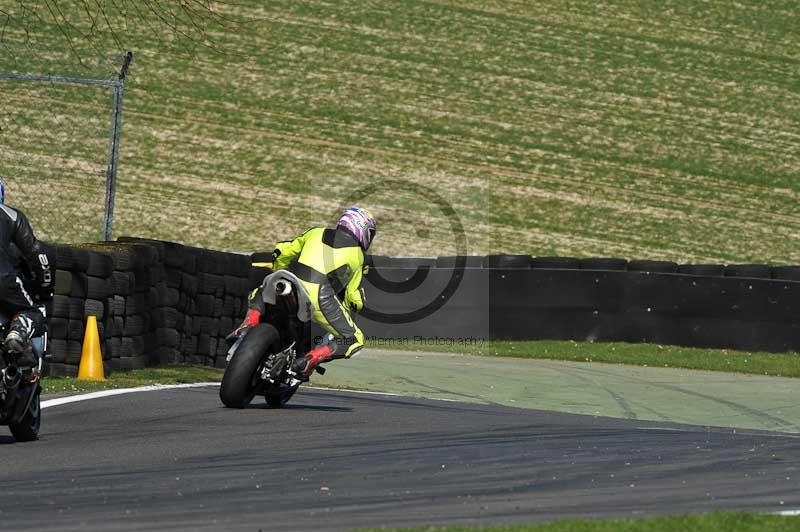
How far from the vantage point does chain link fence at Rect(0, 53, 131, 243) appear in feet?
72.7

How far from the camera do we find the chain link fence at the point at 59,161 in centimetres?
2217

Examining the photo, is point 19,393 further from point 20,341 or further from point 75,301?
point 75,301

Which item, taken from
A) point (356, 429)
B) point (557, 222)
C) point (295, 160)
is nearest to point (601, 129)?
point (557, 222)

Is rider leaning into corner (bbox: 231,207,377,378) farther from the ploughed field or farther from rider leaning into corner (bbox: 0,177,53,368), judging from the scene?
the ploughed field

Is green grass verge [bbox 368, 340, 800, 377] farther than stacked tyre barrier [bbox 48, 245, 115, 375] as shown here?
Yes

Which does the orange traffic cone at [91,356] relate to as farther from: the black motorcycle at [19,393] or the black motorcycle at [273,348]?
the black motorcycle at [19,393]

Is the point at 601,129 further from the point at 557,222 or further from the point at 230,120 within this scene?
the point at 230,120

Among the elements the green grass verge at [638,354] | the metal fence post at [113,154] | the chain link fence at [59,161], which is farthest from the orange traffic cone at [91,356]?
the green grass verge at [638,354]

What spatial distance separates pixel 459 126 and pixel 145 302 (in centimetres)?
1916

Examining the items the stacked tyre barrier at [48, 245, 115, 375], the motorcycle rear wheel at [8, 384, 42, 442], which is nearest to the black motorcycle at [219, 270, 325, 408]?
the motorcycle rear wheel at [8, 384, 42, 442]

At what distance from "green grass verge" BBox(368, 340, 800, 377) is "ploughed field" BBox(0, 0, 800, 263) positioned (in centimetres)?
714

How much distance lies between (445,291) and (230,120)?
1333 centimetres

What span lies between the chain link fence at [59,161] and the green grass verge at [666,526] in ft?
48.9

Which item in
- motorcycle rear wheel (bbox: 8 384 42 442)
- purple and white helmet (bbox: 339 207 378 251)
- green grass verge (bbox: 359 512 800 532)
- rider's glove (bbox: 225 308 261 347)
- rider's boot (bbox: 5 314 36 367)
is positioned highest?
purple and white helmet (bbox: 339 207 378 251)
